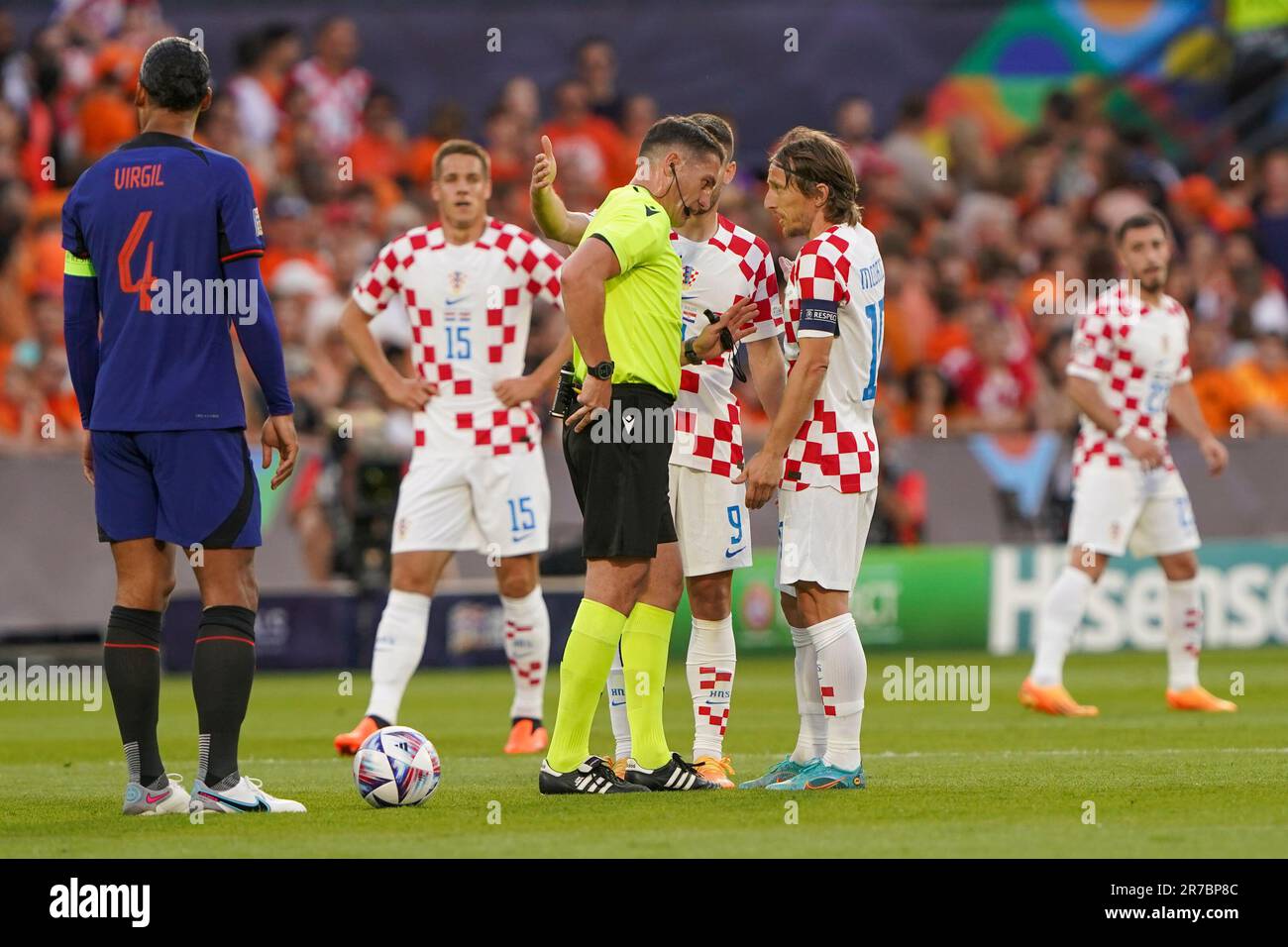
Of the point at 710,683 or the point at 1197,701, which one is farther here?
the point at 1197,701

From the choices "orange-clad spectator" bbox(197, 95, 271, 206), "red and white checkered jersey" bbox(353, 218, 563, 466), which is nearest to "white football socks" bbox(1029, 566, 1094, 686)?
"red and white checkered jersey" bbox(353, 218, 563, 466)

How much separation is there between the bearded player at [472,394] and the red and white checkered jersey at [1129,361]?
11.5 feet

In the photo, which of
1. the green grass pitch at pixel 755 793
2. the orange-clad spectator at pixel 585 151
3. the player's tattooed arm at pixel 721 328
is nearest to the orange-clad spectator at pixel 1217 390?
the green grass pitch at pixel 755 793

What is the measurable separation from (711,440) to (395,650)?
2388 millimetres

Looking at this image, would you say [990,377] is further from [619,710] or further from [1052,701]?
[619,710]

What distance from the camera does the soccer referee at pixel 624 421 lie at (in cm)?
743

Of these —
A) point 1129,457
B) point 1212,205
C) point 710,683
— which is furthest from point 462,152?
point 1212,205

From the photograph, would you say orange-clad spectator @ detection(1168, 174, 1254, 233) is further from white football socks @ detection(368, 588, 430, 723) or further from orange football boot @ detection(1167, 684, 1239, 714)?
white football socks @ detection(368, 588, 430, 723)

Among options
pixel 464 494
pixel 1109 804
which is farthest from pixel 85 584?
pixel 1109 804

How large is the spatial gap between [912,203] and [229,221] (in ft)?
46.7

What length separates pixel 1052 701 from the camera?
11.6 metres

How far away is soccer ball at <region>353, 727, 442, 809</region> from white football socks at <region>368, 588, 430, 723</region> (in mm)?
2271

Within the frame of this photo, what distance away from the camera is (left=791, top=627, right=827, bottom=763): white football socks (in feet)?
27.1

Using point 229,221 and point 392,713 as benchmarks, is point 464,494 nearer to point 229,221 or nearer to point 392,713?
point 392,713
